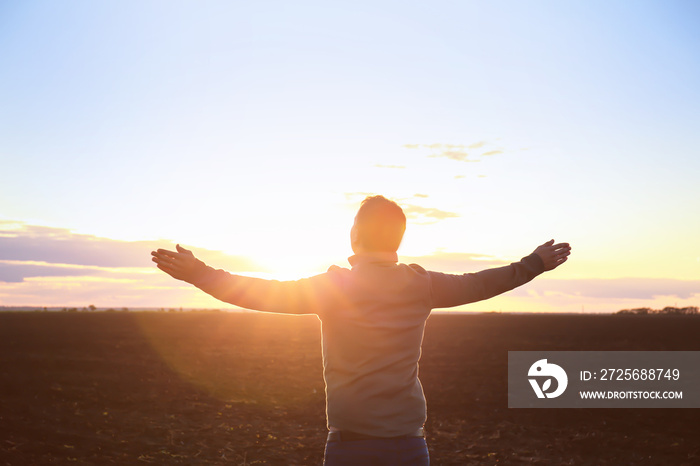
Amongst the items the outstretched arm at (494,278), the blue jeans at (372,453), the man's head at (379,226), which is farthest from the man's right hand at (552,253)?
the blue jeans at (372,453)

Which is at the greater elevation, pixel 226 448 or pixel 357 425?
pixel 357 425

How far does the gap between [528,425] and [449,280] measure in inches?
477

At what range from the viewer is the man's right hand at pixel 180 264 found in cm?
283

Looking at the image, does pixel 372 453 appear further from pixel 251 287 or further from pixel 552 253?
pixel 552 253

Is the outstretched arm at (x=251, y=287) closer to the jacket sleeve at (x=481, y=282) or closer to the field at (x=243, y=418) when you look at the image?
the jacket sleeve at (x=481, y=282)

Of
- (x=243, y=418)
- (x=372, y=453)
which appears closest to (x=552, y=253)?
(x=372, y=453)

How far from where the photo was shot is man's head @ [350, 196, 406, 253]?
9.64 feet

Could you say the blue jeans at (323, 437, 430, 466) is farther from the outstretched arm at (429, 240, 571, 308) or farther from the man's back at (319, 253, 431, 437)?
the outstretched arm at (429, 240, 571, 308)

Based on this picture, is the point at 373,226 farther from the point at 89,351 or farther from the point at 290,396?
the point at 89,351

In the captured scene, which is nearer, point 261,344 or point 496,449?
point 496,449

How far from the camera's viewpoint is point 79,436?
11.8 meters

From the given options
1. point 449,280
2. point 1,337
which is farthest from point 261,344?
point 449,280

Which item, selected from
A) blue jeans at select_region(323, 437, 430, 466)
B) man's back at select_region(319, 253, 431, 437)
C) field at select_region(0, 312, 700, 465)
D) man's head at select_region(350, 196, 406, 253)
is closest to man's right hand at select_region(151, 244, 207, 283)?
man's back at select_region(319, 253, 431, 437)

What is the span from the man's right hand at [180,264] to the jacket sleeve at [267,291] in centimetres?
3
